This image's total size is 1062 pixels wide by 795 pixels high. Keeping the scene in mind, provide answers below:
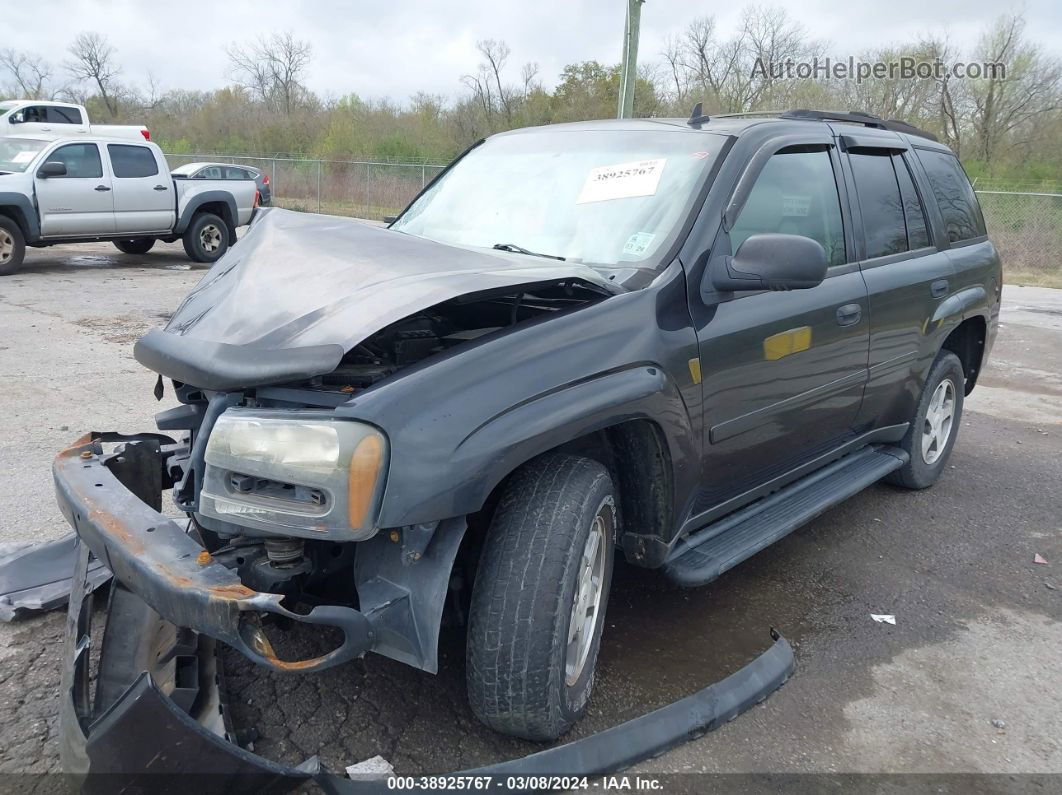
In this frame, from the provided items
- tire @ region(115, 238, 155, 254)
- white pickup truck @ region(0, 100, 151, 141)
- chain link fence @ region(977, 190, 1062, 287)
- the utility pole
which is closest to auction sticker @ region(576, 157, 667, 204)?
the utility pole

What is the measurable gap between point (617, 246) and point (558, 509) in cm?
113

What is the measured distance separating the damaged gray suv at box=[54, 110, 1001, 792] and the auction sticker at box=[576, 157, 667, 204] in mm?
14

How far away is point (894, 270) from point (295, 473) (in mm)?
3128

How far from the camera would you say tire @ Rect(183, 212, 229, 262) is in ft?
45.8

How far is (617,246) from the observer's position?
3.10 metres

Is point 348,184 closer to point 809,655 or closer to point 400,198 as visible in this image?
point 400,198

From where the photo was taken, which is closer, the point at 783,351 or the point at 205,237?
the point at 783,351

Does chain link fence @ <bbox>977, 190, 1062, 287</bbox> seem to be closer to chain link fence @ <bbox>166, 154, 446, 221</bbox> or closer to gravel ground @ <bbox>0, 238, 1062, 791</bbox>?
gravel ground @ <bbox>0, 238, 1062, 791</bbox>

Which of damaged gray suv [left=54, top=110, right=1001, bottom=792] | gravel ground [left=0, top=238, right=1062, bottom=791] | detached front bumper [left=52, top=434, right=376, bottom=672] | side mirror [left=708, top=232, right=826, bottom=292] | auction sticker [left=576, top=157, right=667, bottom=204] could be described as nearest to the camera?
detached front bumper [left=52, top=434, right=376, bottom=672]

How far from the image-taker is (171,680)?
7.90 ft

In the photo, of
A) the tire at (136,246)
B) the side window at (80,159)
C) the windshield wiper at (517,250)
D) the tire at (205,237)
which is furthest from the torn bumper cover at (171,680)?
the tire at (136,246)

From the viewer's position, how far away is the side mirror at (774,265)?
2809 millimetres

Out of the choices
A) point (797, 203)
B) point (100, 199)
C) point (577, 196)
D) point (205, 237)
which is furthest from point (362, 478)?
point (205, 237)

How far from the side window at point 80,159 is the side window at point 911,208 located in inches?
458
